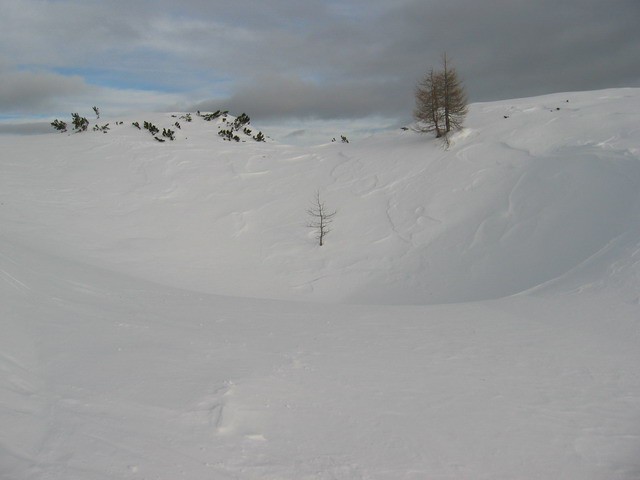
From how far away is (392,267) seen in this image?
1256cm

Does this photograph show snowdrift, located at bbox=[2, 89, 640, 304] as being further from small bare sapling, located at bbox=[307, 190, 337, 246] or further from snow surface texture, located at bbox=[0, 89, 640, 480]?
small bare sapling, located at bbox=[307, 190, 337, 246]

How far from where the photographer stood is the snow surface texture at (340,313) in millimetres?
3775

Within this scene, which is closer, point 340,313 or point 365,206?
point 340,313

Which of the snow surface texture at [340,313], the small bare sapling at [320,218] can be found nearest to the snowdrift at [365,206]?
the snow surface texture at [340,313]

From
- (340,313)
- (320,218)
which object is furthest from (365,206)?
(340,313)

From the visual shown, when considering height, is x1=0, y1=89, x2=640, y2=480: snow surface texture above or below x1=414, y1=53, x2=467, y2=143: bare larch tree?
below

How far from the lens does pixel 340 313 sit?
26.8 feet

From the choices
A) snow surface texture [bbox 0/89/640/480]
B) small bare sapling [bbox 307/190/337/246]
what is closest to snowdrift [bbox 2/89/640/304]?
snow surface texture [bbox 0/89/640/480]

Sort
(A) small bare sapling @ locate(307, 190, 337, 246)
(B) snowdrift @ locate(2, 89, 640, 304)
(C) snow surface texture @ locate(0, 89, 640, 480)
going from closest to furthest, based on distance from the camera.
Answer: (C) snow surface texture @ locate(0, 89, 640, 480)
(B) snowdrift @ locate(2, 89, 640, 304)
(A) small bare sapling @ locate(307, 190, 337, 246)

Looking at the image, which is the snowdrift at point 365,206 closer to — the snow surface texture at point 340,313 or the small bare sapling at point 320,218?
the snow surface texture at point 340,313

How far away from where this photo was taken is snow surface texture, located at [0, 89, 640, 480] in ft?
12.4

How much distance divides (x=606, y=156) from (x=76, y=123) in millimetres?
22754

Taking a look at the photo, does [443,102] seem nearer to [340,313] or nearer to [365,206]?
[365,206]

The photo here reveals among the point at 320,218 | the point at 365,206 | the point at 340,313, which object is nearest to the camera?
the point at 340,313
